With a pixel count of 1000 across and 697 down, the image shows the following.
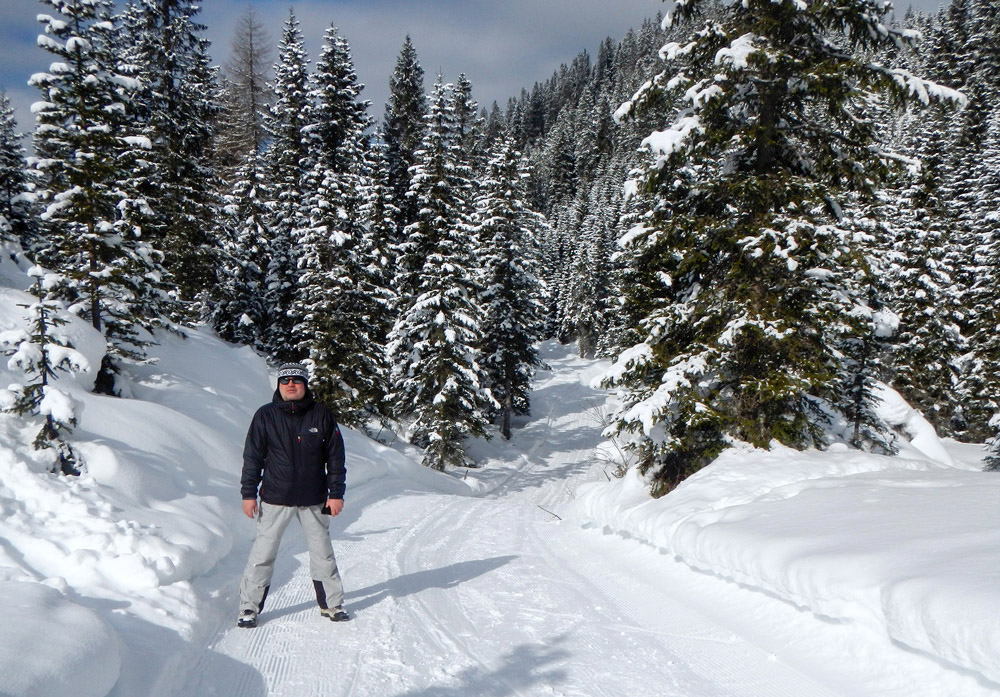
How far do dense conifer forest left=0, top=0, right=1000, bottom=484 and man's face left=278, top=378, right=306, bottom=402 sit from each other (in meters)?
3.71

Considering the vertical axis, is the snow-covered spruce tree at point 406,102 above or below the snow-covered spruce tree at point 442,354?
above

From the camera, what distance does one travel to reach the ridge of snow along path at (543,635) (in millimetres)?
3670

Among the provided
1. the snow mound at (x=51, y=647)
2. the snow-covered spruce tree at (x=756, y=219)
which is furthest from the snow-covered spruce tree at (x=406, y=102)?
the snow mound at (x=51, y=647)

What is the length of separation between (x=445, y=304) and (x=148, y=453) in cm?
1514

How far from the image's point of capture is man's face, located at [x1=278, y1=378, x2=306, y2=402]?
4.60m

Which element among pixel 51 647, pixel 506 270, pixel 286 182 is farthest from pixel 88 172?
pixel 506 270

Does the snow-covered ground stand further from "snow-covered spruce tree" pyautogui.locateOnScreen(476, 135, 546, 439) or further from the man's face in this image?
"snow-covered spruce tree" pyautogui.locateOnScreen(476, 135, 546, 439)

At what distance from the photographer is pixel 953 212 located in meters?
36.2

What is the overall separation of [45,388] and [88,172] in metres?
7.26

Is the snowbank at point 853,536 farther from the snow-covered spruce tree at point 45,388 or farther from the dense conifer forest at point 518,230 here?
the snow-covered spruce tree at point 45,388

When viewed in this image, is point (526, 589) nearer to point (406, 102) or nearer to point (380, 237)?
point (380, 237)

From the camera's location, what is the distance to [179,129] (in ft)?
72.6

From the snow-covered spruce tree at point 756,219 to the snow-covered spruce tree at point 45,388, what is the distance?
721 cm

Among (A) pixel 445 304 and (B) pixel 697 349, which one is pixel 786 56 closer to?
(B) pixel 697 349
